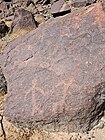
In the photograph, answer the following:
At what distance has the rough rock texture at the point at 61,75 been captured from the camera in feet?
15.6

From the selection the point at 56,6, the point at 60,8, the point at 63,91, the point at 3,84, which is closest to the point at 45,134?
the point at 63,91

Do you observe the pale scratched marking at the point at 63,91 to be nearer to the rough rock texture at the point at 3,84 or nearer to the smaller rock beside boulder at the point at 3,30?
the rough rock texture at the point at 3,84

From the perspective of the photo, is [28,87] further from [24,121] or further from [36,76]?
[24,121]

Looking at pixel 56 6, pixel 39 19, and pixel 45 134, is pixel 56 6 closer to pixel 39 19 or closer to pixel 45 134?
pixel 39 19

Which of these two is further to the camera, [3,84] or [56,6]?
[56,6]

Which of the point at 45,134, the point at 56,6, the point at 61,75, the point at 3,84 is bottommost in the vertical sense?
the point at 56,6

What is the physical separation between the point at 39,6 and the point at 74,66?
700 cm

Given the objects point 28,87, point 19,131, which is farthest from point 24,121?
point 28,87

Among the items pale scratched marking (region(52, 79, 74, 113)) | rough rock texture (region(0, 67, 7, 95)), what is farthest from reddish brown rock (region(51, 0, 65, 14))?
pale scratched marking (region(52, 79, 74, 113))

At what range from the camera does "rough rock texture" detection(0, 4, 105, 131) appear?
15.6 feet

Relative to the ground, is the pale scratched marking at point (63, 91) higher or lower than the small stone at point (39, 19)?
higher

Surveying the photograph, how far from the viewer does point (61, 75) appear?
5.01 m

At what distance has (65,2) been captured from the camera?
10547 millimetres

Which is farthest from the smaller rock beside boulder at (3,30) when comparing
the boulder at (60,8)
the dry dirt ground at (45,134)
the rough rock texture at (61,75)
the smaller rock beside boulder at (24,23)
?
the dry dirt ground at (45,134)
